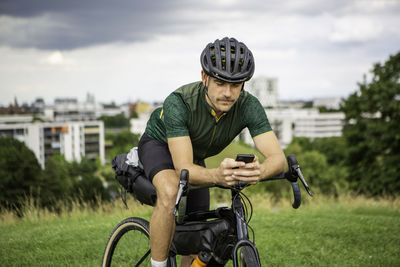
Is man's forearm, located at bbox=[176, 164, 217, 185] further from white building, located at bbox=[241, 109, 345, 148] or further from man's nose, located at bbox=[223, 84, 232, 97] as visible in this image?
white building, located at bbox=[241, 109, 345, 148]

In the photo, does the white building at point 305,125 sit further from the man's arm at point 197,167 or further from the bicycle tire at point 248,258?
the bicycle tire at point 248,258

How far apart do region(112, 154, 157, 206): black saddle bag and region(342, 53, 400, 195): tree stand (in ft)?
83.8

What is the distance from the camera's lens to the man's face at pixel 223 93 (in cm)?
286

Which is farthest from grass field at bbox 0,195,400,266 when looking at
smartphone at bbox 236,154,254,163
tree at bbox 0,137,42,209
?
tree at bbox 0,137,42,209

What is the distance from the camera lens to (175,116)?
292cm

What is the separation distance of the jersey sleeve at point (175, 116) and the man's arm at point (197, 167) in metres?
0.06

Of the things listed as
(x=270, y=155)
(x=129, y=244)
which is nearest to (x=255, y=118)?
(x=270, y=155)

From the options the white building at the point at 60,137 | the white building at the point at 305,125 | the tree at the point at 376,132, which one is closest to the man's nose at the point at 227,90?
the tree at the point at 376,132

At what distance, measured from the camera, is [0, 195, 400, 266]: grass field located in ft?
18.4

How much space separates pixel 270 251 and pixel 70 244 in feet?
9.93

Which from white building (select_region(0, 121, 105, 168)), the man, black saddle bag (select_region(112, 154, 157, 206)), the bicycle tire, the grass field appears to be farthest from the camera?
white building (select_region(0, 121, 105, 168))

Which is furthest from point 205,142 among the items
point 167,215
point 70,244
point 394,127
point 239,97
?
point 394,127

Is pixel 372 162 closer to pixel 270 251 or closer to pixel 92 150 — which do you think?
pixel 270 251

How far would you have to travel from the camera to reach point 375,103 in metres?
28.8
